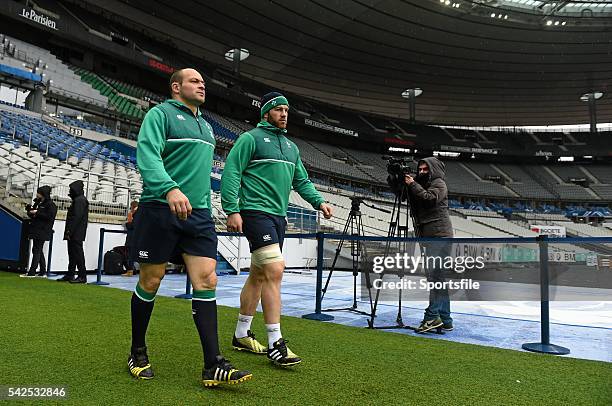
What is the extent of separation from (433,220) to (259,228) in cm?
197

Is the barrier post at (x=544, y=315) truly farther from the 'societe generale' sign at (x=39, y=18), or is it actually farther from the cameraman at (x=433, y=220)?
the 'societe generale' sign at (x=39, y=18)

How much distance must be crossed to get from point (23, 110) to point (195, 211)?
2011 centimetres

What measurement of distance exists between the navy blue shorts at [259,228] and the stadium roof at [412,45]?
2016cm

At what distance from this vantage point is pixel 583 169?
34938 millimetres

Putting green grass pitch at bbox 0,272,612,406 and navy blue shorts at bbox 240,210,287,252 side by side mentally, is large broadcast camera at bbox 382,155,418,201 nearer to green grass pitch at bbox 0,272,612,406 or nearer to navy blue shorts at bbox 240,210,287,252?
green grass pitch at bbox 0,272,612,406

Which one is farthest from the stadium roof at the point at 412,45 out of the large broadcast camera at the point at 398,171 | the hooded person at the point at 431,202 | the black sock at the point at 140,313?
the black sock at the point at 140,313

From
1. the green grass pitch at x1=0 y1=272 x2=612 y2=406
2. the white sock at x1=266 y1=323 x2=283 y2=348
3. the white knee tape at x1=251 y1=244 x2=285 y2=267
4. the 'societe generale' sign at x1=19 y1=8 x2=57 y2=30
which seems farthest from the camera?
the 'societe generale' sign at x1=19 y1=8 x2=57 y2=30

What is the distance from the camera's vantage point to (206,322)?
1.89 metres

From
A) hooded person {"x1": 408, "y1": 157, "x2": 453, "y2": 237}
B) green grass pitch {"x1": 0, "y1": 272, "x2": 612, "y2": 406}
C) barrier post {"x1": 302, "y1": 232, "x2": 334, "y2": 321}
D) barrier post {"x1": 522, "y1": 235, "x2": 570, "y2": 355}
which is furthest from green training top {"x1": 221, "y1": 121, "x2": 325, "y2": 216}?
barrier post {"x1": 522, "y1": 235, "x2": 570, "y2": 355}

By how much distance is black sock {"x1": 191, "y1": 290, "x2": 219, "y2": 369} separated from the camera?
185 cm

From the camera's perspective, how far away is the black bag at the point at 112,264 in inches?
302

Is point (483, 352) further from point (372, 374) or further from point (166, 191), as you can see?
point (166, 191)

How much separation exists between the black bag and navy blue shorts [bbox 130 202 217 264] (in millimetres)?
6429

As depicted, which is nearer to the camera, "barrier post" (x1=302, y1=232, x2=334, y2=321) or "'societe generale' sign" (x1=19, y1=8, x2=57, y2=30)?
"barrier post" (x1=302, y1=232, x2=334, y2=321)
